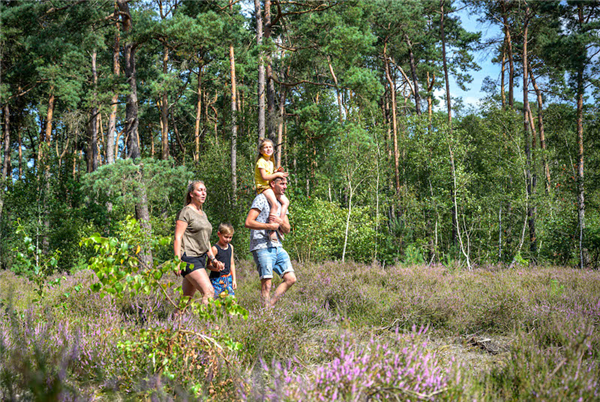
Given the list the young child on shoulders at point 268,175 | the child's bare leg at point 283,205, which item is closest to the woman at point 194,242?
the young child on shoulders at point 268,175

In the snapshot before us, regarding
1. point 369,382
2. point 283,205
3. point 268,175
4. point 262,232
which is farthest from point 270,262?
point 369,382

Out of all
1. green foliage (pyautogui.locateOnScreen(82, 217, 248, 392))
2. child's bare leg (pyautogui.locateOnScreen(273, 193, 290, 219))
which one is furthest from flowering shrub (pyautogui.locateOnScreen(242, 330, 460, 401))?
child's bare leg (pyautogui.locateOnScreen(273, 193, 290, 219))

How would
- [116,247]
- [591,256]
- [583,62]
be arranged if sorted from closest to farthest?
[116,247] < [591,256] < [583,62]

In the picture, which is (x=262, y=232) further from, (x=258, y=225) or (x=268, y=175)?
(x=268, y=175)

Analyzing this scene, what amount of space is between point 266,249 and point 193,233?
0.84 meters

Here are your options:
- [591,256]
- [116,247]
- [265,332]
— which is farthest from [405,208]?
[116,247]

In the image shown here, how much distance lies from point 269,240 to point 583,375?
10.2 ft

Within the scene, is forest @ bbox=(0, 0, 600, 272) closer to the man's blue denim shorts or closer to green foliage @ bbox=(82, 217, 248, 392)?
the man's blue denim shorts

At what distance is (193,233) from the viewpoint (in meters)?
4.22

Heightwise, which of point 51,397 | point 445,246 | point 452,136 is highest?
point 452,136

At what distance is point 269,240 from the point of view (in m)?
4.57

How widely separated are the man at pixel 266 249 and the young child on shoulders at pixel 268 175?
0.07 meters

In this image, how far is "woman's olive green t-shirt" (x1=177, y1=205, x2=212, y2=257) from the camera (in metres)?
4.15

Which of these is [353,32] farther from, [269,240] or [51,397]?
[51,397]
